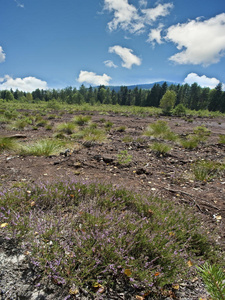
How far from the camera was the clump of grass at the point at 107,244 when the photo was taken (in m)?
1.31

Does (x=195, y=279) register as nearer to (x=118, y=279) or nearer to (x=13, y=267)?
(x=118, y=279)

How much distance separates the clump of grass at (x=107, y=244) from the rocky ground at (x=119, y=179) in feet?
0.36

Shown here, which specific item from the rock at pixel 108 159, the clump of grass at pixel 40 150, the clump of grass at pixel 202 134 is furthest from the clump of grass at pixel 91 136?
the clump of grass at pixel 202 134

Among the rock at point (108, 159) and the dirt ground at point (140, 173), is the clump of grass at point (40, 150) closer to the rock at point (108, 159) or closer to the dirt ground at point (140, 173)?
the dirt ground at point (140, 173)

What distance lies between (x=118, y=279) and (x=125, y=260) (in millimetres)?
160

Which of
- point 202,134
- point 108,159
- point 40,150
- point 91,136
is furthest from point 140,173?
point 202,134

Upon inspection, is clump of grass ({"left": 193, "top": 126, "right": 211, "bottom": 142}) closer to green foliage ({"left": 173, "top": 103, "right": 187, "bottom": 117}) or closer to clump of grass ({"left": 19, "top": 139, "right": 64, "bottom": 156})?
clump of grass ({"left": 19, "top": 139, "right": 64, "bottom": 156})

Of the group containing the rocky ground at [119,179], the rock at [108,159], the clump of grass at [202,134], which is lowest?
the rocky ground at [119,179]

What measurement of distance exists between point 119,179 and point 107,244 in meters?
1.99

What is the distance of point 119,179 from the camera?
3400 mm

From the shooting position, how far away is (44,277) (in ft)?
4.11

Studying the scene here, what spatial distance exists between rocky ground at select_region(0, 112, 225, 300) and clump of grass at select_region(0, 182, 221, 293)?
0.36ft

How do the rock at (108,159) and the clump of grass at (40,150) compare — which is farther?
the clump of grass at (40,150)

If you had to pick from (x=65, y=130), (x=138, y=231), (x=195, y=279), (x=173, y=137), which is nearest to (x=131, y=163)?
(x=138, y=231)
